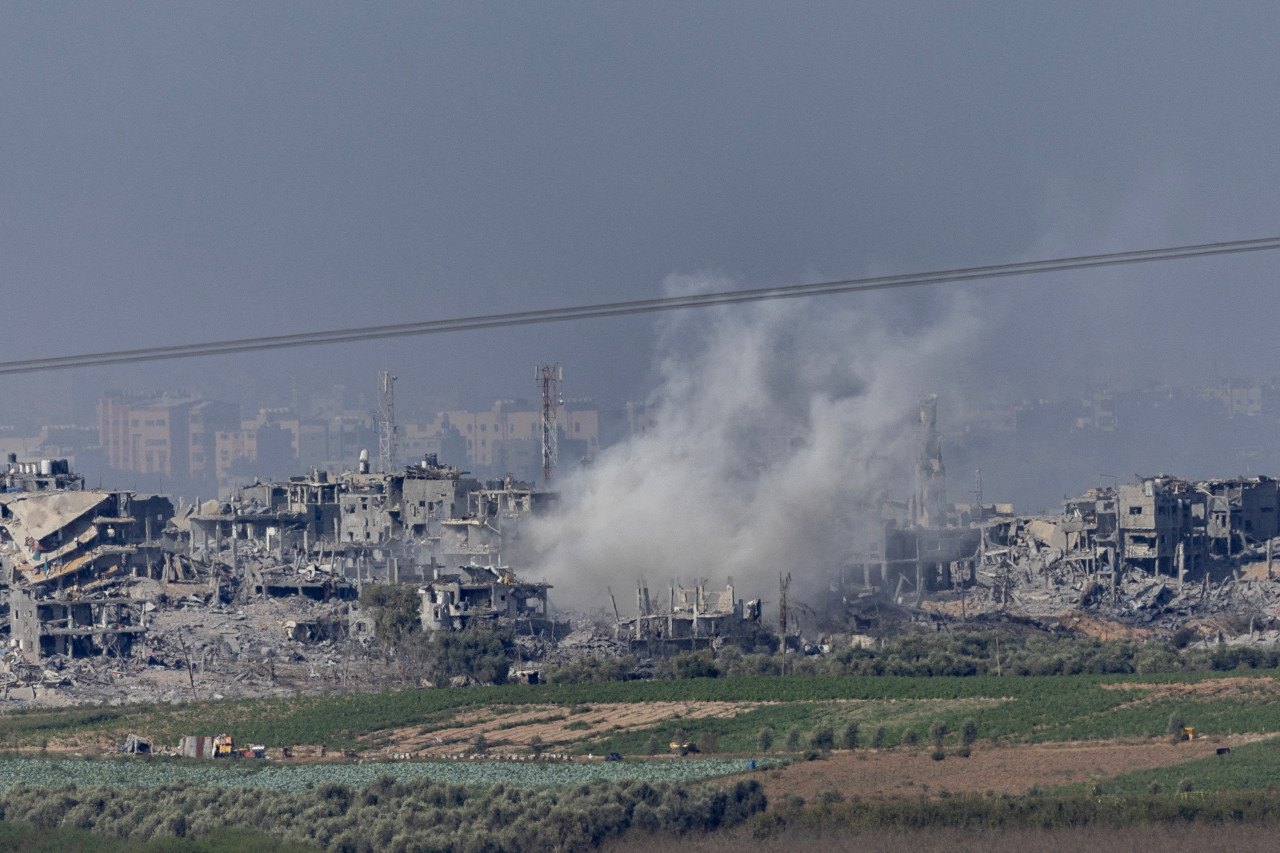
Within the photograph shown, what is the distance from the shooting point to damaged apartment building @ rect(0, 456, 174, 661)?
7494cm

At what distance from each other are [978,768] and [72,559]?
2085 inches

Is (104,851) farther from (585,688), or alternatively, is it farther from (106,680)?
(106,680)

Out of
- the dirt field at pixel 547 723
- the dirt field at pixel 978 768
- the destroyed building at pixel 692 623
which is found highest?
the destroyed building at pixel 692 623

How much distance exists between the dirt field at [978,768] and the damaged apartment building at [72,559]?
36537 millimetres

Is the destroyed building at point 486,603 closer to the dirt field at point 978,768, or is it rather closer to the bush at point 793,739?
the bush at point 793,739

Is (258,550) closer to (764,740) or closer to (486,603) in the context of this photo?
(486,603)

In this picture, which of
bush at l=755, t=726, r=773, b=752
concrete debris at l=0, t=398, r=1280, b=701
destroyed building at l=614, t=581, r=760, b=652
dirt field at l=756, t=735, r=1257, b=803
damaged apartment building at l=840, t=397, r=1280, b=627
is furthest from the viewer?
damaged apartment building at l=840, t=397, r=1280, b=627

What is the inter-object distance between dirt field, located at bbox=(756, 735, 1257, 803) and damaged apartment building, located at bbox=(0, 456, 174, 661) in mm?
36537

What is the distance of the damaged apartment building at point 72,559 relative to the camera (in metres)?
74.9

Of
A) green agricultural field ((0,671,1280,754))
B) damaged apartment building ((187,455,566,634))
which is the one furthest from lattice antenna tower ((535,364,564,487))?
green agricultural field ((0,671,1280,754))

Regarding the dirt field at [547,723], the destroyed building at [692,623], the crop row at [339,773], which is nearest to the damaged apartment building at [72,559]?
the destroyed building at [692,623]

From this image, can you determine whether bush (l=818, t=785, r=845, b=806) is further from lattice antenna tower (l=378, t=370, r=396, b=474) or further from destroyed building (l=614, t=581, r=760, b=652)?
lattice antenna tower (l=378, t=370, r=396, b=474)

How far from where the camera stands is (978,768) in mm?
44562

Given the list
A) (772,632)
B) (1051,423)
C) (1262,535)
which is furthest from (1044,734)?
(1051,423)
